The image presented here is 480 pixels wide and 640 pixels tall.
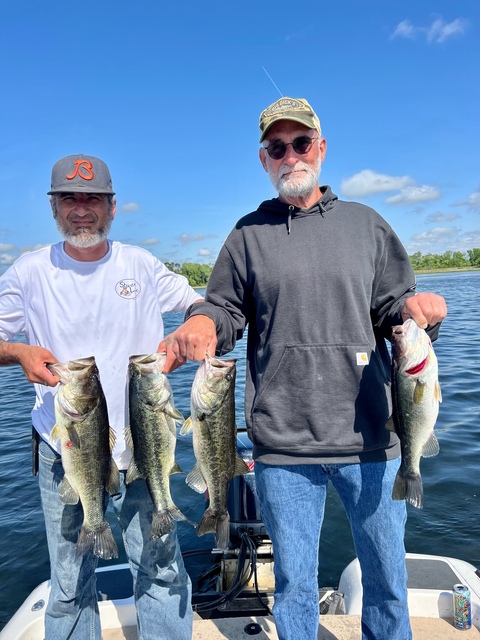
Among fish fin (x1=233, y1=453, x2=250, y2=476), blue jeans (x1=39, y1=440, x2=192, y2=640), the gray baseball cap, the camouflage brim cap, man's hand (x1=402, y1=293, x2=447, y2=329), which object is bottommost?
Answer: blue jeans (x1=39, y1=440, x2=192, y2=640)

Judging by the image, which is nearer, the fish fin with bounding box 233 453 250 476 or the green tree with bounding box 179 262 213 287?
the fish fin with bounding box 233 453 250 476

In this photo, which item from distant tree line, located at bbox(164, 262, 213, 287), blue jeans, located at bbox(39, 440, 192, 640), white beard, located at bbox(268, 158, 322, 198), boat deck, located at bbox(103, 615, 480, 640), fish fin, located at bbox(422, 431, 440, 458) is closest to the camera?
fish fin, located at bbox(422, 431, 440, 458)

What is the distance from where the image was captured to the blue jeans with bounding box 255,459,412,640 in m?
3.00

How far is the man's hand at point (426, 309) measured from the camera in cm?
284

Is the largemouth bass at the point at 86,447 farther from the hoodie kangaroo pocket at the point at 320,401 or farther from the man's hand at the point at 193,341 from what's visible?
the hoodie kangaroo pocket at the point at 320,401

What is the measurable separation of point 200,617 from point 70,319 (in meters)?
2.82

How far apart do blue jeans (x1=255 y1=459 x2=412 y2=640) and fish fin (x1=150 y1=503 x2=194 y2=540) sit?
2.11 ft

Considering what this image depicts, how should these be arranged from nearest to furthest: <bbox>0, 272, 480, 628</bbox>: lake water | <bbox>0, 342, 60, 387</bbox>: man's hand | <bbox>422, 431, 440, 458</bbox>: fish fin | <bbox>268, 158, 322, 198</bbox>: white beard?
<bbox>0, 342, 60, 387</bbox>: man's hand < <bbox>422, 431, 440, 458</bbox>: fish fin < <bbox>268, 158, 322, 198</bbox>: white beard < <bbox>0, 272, 480, 628</bbox>: lake water

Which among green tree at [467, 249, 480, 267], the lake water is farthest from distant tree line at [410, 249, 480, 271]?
the lake water

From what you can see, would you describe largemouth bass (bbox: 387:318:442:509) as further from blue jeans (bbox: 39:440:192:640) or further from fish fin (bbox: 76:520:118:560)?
fish fin (bbox: 76:520:118:560)


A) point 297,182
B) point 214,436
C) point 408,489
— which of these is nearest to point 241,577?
point 214,436

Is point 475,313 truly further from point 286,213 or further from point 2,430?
point 286,213

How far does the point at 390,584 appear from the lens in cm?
298

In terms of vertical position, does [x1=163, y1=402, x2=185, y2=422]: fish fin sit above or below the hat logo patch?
below
